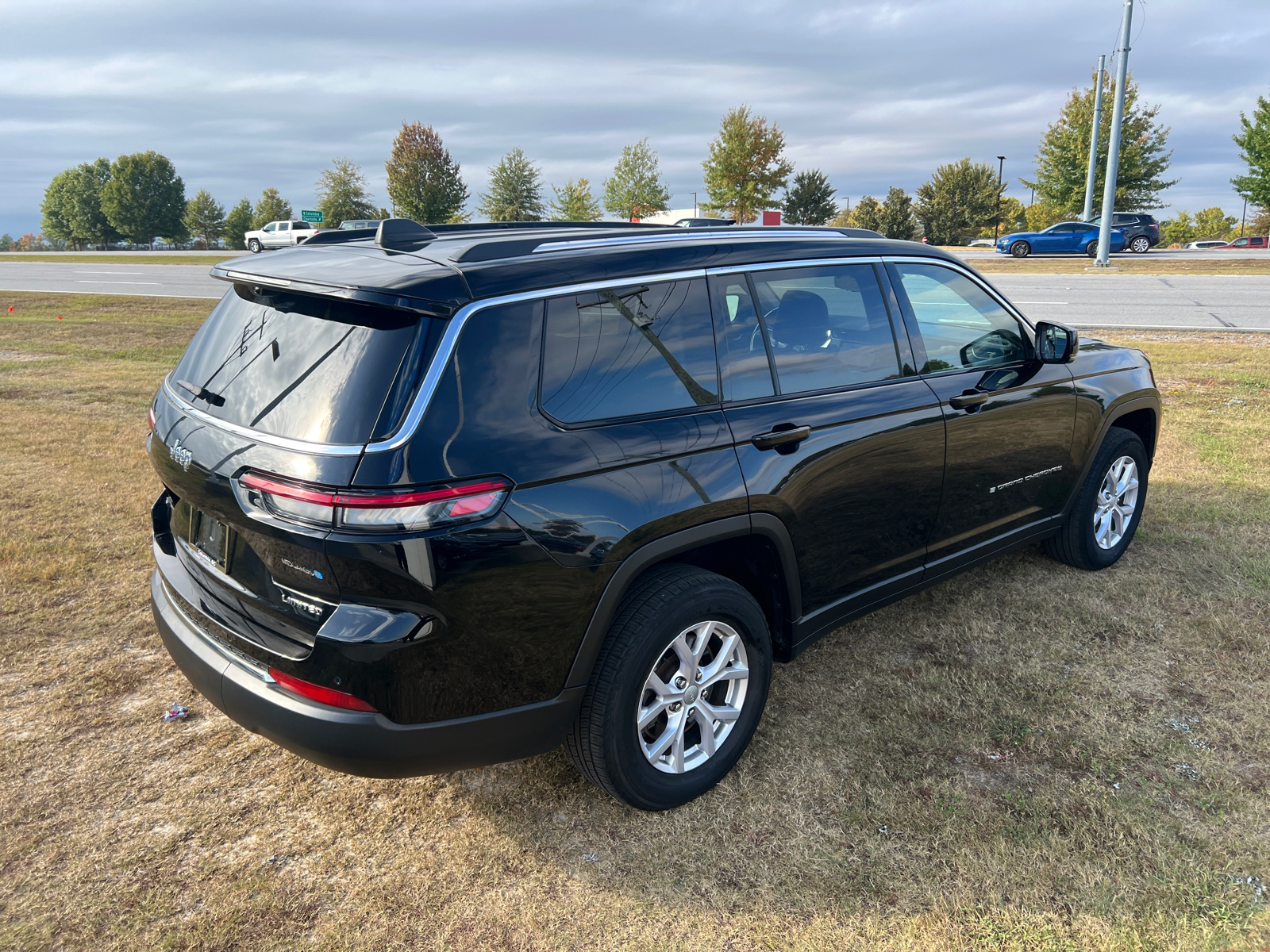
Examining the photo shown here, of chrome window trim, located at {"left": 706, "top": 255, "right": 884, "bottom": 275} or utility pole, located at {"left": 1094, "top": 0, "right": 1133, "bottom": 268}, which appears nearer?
chrome window trim, located at {"left": 706, "top": 255, "right": 884, "bottom": 275}

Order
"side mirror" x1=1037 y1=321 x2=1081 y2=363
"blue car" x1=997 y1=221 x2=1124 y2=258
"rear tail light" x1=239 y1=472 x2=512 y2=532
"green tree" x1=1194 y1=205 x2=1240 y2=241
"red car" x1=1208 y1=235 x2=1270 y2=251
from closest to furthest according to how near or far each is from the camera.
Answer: "rear tail light" x1=239 y1=472 x2=512 y2=532 < "side mirror" x1=1037 y1=321 x2=1081 y2=363 < "blue car" x1=997 y1=221 x2=1124 y2=258 < "red car" x1=1208 y1=235 x2=1270 y2=251 < "green tree" x1=1194 y1=205 x2=1240 y2=241

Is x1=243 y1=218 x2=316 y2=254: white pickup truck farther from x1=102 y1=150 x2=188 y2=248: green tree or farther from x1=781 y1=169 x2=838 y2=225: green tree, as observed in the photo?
x1=102 y1=150 x2=188 y2=248: green tree

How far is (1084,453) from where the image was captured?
4.44 metres

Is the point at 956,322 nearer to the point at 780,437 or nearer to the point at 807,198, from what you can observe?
the point at 780,437

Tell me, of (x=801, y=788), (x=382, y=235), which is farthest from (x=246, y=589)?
(x=801, y=788)

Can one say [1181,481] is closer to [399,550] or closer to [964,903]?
[964,903]

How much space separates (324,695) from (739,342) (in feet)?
5.72

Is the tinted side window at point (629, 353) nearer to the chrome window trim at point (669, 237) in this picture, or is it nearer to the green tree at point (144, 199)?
the chrome window trim at point (669, 237)

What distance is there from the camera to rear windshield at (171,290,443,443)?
227cm

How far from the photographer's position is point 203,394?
2.79 meters

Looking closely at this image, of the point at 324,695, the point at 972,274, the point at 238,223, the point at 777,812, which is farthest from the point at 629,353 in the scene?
the point at 238,223

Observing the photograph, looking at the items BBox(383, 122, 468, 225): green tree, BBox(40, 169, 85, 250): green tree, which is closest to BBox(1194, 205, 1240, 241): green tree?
BBox(383, 122, 468, 225): green tree

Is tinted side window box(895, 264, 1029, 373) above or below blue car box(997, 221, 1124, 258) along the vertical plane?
below

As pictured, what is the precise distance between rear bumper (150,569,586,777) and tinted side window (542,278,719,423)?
2.86ft
